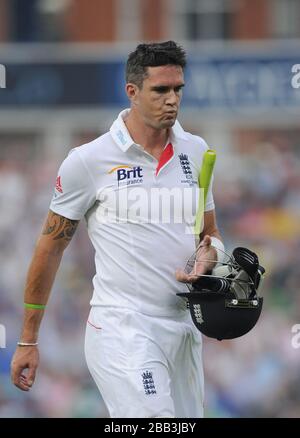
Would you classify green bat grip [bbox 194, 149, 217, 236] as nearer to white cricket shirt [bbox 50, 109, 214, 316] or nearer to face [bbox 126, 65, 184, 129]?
white cricket shirt [bbox 50, 109, 214, 316]

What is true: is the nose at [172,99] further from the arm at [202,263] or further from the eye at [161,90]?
the arm at [202,263]

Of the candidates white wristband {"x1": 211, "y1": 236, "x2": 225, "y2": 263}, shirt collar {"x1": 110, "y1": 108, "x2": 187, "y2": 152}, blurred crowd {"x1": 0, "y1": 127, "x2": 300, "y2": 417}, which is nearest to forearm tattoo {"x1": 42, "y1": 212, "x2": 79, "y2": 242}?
shirt collar {"x1": 110, "y1": 108, "x2": 187, "y2": 152}

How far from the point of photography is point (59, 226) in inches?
236

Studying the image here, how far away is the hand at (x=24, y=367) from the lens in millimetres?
5980

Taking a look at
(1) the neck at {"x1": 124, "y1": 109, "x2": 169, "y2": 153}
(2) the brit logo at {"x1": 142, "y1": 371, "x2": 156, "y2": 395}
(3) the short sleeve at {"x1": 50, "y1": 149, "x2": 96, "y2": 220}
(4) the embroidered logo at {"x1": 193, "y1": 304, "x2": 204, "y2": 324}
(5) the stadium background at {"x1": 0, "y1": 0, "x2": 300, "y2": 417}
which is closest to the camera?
(2) the brit logo at {"x1": 142, "y1": 371, "x2": 156, "y2": 395}

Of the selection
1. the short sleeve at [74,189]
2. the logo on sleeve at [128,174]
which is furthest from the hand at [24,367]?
the logo on sleeve at [128,174]

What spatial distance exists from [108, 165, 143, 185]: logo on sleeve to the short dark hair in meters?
0.40

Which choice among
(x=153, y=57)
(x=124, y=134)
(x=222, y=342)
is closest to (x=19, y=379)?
(x=124, y=134)

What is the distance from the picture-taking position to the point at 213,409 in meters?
11.2

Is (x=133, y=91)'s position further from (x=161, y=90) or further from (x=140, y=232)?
(x=140, y=232)

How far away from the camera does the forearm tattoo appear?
5977 mm

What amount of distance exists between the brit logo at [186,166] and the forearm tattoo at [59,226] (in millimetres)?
582

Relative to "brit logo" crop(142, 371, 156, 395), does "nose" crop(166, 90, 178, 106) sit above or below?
above

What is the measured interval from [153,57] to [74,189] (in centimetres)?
73
